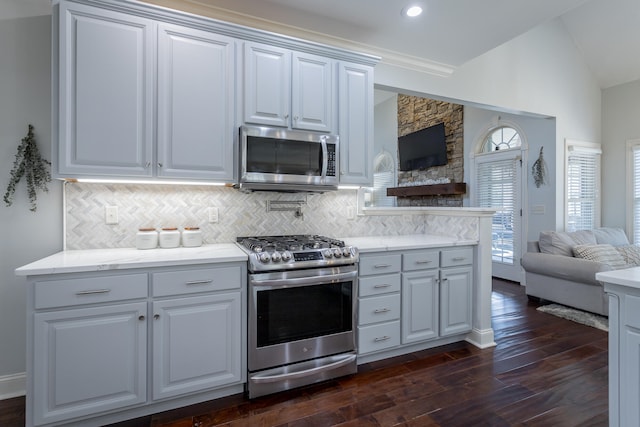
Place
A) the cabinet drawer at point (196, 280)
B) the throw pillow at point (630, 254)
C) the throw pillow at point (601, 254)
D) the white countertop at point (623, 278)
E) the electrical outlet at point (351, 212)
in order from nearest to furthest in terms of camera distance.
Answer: the white countertop at point (623, 278) < the cabinet drawer at point (196, 280) < the electrical outlet at point (351, 212) < the throw pillow at point (601, 254) < the throw pillow at point (630, 254)

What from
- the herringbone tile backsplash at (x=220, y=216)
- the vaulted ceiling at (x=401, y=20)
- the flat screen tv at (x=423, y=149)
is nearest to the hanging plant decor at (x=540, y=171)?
the flat screen tv at (x=423, y=149)

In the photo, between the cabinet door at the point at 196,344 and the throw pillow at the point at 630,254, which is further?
the throw pillow at the point at 630,254

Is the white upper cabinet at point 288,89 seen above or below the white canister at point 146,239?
above

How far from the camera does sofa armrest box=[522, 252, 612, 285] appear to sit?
357 centimetres

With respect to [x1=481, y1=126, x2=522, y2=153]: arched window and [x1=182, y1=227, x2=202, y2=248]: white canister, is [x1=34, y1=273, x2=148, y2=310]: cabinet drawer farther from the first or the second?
[x1=481, y1=126, x2=522, y2=153]: arched window

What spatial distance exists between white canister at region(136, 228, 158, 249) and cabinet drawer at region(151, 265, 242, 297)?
0.49 meters

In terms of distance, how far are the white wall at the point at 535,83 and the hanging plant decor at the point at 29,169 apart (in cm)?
282

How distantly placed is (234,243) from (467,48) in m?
2.85

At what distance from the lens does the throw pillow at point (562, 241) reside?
160 inches

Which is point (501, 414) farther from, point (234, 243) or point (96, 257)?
point (96, 257)

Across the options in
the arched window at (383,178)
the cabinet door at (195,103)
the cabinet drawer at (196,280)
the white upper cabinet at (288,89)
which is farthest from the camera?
the arched window at (383,178)

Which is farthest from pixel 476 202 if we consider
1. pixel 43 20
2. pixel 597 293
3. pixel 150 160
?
pixel 43 20

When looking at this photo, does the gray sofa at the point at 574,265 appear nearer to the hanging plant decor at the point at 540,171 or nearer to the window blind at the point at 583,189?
the window blind at the point at 583,189

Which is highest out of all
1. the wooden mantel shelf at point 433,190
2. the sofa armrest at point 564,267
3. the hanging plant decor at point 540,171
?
the hanging plant decor at point 540,171
